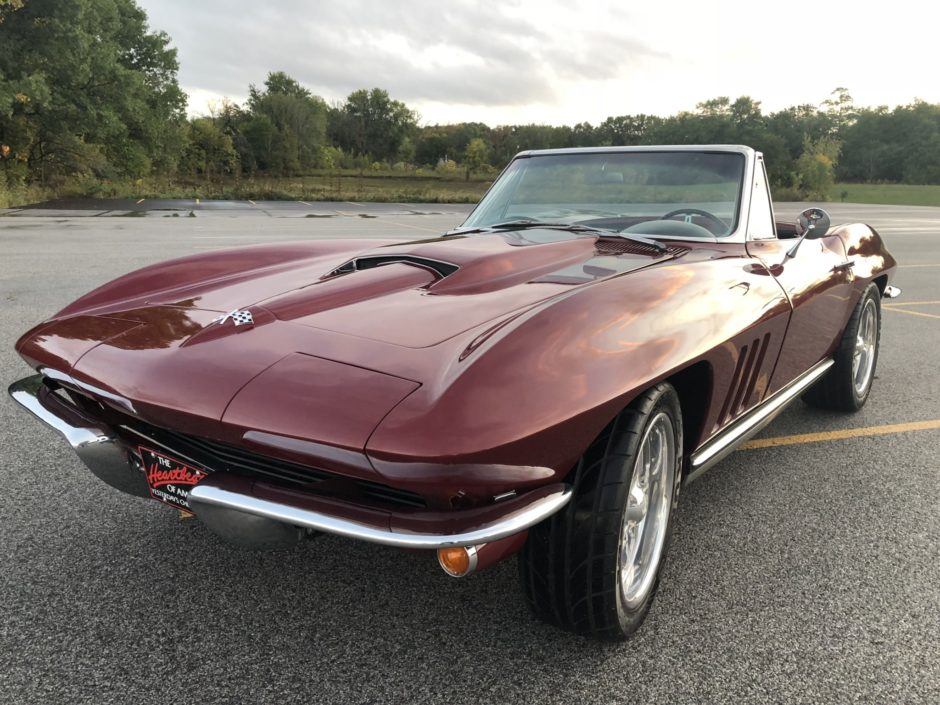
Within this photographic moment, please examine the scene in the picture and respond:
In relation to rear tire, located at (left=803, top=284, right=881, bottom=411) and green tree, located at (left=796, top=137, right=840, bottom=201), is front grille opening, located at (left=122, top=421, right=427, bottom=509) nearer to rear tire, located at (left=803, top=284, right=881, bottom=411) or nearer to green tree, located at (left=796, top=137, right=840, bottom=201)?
rear tire, located at (left=803, top=284, right=881, bottom=411)

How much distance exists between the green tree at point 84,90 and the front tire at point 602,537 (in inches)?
1137

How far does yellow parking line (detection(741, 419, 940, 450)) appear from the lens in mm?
3701

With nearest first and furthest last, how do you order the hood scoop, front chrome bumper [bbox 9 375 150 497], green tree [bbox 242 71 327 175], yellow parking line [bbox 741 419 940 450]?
1. front chrome bumper [bbox 9 375 150 497]
2. the hood scoop
3. yellow parking line [bbox 741 419 940 450]
4. green tree [bbox 242 71 327 175]

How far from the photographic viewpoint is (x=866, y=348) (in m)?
4.25

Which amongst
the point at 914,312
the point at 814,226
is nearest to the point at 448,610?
the point at 814,226

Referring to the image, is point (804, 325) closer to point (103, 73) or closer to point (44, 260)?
point (44, 260)

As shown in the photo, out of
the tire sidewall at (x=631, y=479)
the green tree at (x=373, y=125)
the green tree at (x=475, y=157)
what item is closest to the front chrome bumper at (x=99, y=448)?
the tire sidewall at (x=631, y=479)

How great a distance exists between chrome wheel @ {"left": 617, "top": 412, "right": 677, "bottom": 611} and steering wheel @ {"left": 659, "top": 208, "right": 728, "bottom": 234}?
143 centimetres

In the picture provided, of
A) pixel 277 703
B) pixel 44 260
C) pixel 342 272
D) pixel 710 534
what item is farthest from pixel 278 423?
pixel 44 260

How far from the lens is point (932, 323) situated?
7.04 metres

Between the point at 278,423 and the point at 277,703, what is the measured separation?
722 mm

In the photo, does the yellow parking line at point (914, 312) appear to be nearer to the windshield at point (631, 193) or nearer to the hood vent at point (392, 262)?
the windshield at point (631, 193)

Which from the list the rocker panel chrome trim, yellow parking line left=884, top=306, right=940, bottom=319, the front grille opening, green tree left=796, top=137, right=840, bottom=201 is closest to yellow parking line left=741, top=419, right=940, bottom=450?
the rocker panel chrome trim

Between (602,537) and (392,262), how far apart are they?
1410 mm
